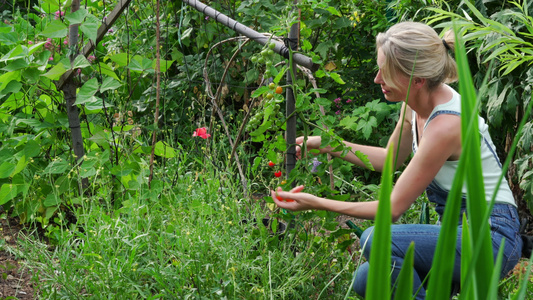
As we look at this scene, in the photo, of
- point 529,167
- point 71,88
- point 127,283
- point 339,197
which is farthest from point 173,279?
point 529,167

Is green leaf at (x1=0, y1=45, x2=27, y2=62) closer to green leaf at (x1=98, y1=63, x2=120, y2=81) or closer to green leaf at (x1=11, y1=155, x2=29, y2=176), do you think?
green leaf at (x1=98, y1=63, x2=120, y2=81)

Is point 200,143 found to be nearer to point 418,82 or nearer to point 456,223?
point 418,82

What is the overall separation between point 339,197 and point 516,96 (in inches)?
50.8

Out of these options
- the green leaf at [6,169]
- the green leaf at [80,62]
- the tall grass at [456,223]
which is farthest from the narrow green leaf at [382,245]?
the green leaf at [6,169]

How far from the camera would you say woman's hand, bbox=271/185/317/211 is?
185 centimetres

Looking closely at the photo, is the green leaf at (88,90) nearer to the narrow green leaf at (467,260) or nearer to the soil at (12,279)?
the soil at (12,279)

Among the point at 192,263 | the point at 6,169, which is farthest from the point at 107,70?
the point at 192,263

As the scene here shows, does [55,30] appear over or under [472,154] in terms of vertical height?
under

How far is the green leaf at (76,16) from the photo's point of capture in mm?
2375

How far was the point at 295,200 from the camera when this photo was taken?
1881mm

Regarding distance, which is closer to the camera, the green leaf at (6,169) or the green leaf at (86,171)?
the green leaf at (86,171)

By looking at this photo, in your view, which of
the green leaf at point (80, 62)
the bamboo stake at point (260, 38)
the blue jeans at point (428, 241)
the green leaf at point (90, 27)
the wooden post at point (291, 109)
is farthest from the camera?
the green leaf at point (80, 62)

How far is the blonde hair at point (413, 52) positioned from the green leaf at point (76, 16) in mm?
1287

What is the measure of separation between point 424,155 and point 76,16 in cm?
156
